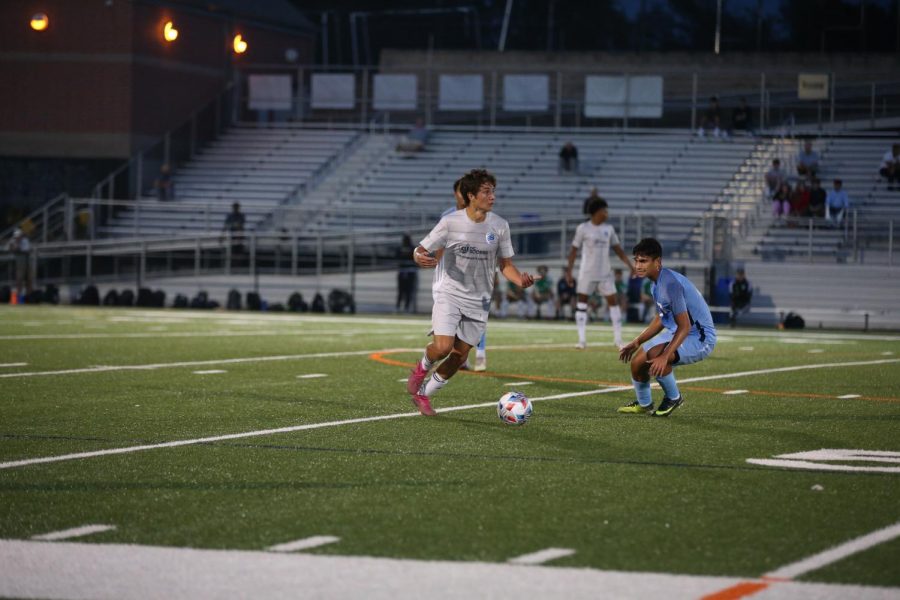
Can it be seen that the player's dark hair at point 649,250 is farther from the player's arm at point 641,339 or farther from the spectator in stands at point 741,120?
the spectator in stands at point 741,120

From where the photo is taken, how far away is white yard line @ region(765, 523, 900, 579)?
233 inches

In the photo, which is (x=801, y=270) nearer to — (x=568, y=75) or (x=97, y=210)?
(x=568, y=75)

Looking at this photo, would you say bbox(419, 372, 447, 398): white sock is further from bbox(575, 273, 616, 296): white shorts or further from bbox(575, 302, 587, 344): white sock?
bbox(575, 273, 616, 296): white shorts

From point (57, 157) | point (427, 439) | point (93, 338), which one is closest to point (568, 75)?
Result: point (57, 157)

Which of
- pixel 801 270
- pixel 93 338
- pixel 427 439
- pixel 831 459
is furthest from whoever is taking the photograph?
pixel 801 270

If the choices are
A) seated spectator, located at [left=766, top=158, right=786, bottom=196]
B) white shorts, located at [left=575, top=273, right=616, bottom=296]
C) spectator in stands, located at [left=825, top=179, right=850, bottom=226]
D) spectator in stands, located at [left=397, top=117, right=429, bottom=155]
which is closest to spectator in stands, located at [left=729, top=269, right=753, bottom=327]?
spectator in stands, located at [left=825, top=179, right=850, bottom=226]

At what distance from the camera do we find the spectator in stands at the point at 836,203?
32822 mm

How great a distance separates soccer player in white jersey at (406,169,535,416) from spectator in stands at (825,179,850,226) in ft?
73.9

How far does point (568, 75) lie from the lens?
44656 millimetres

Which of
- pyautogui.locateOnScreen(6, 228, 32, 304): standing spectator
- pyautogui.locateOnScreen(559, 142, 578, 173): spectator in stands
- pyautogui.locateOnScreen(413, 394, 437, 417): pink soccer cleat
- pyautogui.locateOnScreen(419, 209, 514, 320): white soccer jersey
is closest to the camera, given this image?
pyautogui.locateOnScreen(413, 394, 437, 417): pink soccer cleat

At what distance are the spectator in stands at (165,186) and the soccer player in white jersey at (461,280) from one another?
96.3ft

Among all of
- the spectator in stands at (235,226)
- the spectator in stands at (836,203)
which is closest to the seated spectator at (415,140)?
the spectator in stands at (235,226)

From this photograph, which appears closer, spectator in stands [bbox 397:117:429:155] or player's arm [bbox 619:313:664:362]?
player's arm [bbox 619:313:664:362]

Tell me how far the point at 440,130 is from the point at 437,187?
4.62 metres
